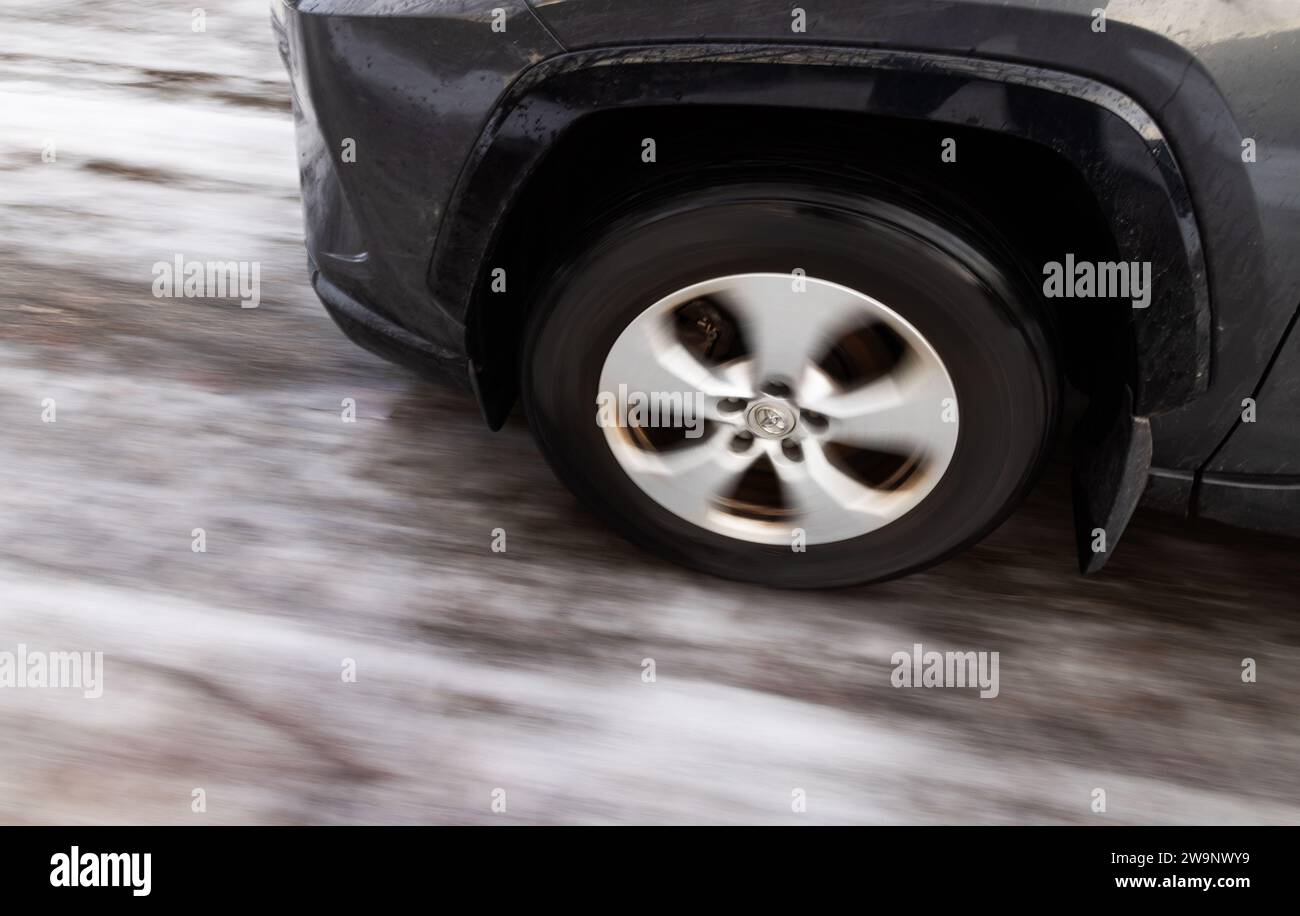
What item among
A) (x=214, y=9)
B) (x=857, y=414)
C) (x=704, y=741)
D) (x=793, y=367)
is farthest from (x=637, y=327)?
(x=214, y=9)

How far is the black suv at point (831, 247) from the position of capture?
69.4 inches

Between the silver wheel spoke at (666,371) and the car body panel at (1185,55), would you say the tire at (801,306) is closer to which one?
the silver wheel spoke at (666,371)

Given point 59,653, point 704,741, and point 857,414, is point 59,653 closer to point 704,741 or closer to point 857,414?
point 704,741

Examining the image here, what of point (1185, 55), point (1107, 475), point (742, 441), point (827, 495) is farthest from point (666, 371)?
point (1185, 55)

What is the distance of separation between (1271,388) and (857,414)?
0.65 metres

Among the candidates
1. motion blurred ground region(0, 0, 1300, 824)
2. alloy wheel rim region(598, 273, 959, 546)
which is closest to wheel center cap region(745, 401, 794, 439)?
alloy wheel rim region(598, 273, 959, 546)

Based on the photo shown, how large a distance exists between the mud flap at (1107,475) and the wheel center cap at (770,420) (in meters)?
0.54

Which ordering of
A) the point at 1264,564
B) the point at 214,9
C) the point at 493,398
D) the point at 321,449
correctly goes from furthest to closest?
the point at 214,9 → the point at 321,449 → the point at 1264,564 → the point at 493,398

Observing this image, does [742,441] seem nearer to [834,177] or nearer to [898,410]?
[898,410]

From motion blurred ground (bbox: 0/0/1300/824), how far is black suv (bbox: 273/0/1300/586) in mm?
211

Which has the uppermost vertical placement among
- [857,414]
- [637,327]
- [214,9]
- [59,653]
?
[214,9]

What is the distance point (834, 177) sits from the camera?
1.98 meters

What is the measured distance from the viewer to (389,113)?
80.6 inches

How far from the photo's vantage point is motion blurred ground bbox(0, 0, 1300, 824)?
2.11 metres
